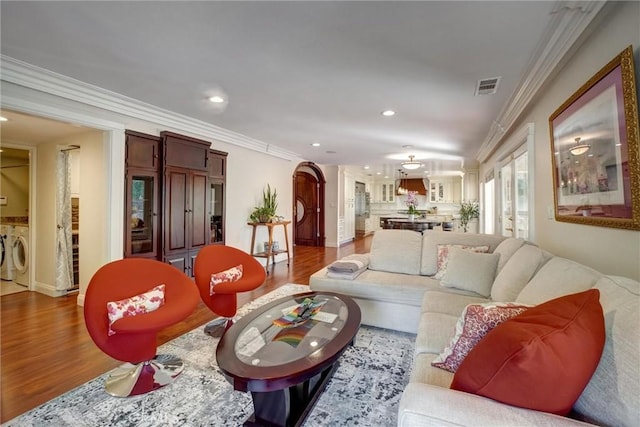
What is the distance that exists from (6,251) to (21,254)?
482mm

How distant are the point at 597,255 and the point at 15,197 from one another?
8.06 meters

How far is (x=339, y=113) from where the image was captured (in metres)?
3.59

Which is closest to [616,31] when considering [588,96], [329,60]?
[588,96]

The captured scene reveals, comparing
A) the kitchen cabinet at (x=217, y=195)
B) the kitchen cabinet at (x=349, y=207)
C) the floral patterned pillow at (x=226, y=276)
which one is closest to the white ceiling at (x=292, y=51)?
the kitchen cabinet at (x=217, y=195)

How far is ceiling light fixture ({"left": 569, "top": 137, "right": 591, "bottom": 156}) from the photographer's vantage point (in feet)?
5.77

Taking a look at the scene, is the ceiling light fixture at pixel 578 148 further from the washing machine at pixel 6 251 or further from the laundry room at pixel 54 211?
the washing machine at pixel 6 251

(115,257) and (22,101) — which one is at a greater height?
(22,101)

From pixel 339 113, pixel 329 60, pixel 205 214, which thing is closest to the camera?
pixel 329 60

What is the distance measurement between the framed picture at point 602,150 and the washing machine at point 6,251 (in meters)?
7.15

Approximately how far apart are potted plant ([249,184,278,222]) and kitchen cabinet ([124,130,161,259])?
1.87 m

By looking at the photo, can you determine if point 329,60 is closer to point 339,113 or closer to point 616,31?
point 339,113

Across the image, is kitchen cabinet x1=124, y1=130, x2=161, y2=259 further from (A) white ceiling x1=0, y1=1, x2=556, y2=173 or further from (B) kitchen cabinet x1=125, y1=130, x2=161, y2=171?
(A) white ceiling x1=0, y1=1, x2=556, y2=173

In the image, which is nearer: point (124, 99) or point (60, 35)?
point (60, 35)

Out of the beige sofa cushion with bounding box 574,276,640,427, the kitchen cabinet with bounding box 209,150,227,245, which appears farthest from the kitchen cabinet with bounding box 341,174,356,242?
the beige sofa cushion with bounding box 574,276,640,427
